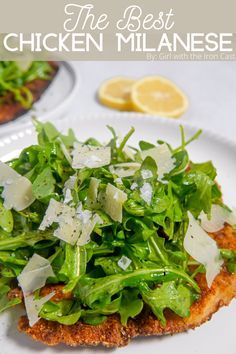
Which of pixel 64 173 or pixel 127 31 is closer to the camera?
pixel 64 173

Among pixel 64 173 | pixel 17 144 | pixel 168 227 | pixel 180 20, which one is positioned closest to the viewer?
pixel 168 227

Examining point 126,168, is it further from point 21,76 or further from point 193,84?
point 193,84

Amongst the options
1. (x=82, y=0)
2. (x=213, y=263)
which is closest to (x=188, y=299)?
(x=213, y=263)

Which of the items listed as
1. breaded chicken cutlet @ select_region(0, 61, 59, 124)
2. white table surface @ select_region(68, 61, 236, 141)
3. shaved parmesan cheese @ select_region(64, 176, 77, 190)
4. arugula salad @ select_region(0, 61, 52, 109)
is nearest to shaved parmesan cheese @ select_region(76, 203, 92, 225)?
shaved parmesan cheese @ select_region(64, 176, 77, 190)

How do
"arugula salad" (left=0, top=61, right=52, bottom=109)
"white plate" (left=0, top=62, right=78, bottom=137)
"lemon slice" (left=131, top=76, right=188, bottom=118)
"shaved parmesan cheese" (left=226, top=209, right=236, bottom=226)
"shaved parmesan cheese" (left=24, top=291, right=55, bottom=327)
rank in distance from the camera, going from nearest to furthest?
"shaved parmesan cheese" (left=24, top=291, right=55, bottom=327), "shaved parmesan cheese" (left=226, top=209, right=236, bottom=226), "white plate" (left=0, top=62, right=78, bottom=137), "arugula salad" (left=0, top=61, right=52, bottom=109), "lemon slice" (left=131, top=76, right=188, bottom=118)

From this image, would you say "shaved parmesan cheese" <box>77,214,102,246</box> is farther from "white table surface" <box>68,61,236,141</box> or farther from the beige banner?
the beige banner

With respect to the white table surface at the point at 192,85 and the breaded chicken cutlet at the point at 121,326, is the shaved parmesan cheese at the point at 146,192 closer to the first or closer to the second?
the breaded chicken cutlet at the point at 121,326

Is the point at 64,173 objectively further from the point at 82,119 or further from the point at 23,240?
the point at 82,119
